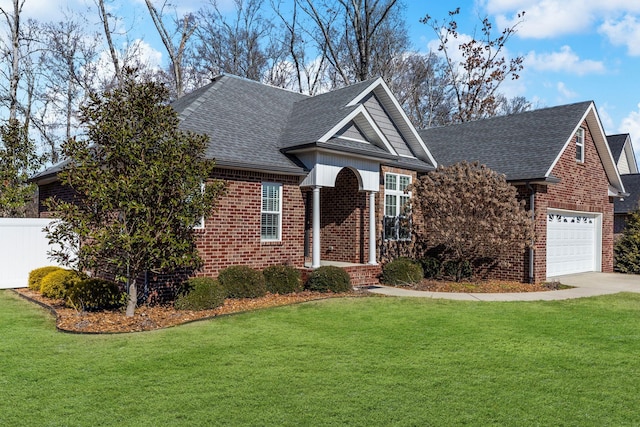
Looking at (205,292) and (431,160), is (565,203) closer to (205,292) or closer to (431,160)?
(431,160)

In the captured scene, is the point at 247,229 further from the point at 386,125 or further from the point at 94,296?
the point at 386,125

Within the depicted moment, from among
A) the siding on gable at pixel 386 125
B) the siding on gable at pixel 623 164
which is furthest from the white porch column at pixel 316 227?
the siding on gable at pixel 623 164

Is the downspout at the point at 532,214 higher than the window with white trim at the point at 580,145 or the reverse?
the reverse

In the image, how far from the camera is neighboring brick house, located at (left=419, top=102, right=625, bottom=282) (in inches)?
651

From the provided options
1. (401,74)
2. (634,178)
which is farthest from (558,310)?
(401,74)

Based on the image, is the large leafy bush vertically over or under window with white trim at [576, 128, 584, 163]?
under

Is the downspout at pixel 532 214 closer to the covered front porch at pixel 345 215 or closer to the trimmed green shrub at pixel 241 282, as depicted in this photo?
the covered front porch at pixel 345 215

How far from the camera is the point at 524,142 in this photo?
18.6 metres

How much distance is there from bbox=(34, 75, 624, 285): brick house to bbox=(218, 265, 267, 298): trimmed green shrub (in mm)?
613

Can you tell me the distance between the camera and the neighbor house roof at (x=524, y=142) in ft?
55.5

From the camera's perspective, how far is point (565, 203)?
17859 millimetres

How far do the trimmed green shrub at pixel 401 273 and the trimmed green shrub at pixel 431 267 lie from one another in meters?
0.95

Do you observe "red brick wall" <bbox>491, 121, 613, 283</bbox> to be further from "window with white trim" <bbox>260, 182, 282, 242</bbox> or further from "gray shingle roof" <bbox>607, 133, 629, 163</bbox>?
"gray shingle roof" <bbox>607, 133, 629, 163</bbox>

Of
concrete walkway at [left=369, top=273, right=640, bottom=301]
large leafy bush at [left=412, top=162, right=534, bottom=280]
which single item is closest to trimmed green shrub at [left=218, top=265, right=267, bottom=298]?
concrete walkway at [left=369, top=273, right=640, bottom=301]
